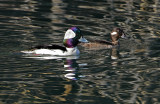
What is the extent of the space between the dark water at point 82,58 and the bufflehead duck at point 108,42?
0.23 metres

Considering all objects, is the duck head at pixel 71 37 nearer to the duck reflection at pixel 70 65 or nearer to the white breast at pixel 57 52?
the white breast at pixel 57 52

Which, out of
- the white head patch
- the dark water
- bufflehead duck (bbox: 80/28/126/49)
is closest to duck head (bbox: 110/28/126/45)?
bufflehead duck (bbox: 80/28/126/49)

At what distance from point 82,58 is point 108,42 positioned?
6.21ft

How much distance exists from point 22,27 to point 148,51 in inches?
162

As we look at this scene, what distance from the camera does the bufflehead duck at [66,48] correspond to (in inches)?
505

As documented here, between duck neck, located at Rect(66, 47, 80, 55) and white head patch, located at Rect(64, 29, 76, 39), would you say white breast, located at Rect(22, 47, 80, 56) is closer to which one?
duck neck, located at Rect(66, 47, 80, 55)

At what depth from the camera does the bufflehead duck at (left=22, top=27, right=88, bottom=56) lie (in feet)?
42.1

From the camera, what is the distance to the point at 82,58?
12.8 metres

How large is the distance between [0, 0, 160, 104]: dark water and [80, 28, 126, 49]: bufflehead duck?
0.23 metres

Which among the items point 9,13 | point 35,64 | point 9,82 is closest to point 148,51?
point 35,64

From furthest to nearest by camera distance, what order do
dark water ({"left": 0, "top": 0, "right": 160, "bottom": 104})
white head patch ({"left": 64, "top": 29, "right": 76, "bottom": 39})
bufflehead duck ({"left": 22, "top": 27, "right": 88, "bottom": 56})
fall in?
white head patch ({"left": 64, "top": 29, "right": 76, "bottom": 39}) < bufflehead duck ({"left": 22, "top": 27, "right": 88, "bottom": 56}) < dark water ({"left": 0, "top": 0, "right": 160, "bottom": 104})

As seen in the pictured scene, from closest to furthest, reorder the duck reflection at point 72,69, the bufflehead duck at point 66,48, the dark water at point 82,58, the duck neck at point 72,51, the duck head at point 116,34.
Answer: the dark water at point 82,58 < the duck reflection at point 72,69 < the bufflehead duck at point 66,48 < the duck neck at point 72,51 < the duck head at point 116,34

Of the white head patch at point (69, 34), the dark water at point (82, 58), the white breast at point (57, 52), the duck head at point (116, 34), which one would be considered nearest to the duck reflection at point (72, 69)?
the dark water at point (82, 58)

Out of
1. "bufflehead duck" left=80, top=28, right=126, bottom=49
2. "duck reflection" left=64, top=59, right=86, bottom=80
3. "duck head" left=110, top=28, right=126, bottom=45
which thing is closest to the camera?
"duck reflection" left=64, top=59, right=86, bottom=80
